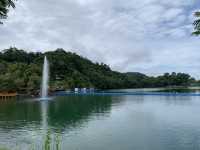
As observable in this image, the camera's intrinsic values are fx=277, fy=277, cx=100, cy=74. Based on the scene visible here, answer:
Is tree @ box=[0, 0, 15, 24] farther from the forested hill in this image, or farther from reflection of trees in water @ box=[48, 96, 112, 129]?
the forested hill

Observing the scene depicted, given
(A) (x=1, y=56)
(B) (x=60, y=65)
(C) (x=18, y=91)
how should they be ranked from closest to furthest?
(C) (x=18, y=91) < (B) (x=60, y=65) < (A) (x=1, y=56)

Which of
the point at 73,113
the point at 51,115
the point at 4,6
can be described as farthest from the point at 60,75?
the point at 4,6

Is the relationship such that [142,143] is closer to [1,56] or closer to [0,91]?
[0,91]

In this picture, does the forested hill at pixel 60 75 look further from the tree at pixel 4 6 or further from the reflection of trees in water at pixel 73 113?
the tree at pixel 4 6

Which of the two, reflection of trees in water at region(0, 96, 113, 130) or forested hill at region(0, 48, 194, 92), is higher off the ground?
forested hill at region(0, 48, 194, 92)

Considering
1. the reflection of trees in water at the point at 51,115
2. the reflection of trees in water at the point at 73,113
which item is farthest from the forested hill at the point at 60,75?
the reflection of trees in water at the point at 51,115

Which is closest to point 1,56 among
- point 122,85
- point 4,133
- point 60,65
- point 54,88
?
point 60,65

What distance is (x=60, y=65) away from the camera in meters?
108

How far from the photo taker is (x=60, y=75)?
4154 inches

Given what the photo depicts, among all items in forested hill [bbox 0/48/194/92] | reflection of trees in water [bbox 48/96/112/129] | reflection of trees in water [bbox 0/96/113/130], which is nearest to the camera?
reflection of trees in water [bbox 0/96/113/130]

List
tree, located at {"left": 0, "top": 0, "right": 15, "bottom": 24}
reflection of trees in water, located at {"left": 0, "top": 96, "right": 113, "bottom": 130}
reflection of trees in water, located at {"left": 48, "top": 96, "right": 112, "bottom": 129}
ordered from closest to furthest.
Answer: tree, located at {"left": 0, "top": 0, "right": 15, "bottom": 24}
reflection of trees in water, located at {"left": 0, "top": 96, "right": 113, "bottom": 130}
reflection of trees in water, located at {"left": 48, "top": 96, "right": 112, "bottom": 129}

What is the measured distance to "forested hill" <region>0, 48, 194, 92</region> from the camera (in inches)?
3049

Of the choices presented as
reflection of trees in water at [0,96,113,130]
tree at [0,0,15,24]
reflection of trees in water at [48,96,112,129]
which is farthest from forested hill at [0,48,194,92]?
tree at [0,0,15,24]

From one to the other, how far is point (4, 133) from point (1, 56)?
10332 centimetres
